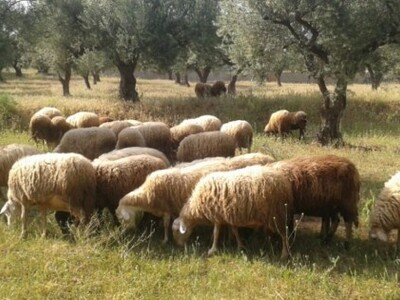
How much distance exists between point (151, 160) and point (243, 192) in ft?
6.69

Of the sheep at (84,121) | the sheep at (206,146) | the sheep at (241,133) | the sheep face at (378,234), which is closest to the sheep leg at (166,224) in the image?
the sheep face at (378,234)

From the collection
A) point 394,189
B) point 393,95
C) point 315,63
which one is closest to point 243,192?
point 394,189

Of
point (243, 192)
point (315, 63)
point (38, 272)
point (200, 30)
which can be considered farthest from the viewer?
point (200, 30)

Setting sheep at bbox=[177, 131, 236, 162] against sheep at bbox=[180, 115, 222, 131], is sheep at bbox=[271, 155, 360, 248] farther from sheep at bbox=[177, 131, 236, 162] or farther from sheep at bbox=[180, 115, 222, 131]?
sheep at bbox=[180, 115, 222, 131]

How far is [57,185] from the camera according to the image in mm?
6285

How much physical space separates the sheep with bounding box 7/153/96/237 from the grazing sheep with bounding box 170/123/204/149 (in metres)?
4.76

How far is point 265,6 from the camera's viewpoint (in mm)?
14117

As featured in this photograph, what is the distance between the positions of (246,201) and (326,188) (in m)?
1.17

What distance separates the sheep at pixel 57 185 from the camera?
6.32m

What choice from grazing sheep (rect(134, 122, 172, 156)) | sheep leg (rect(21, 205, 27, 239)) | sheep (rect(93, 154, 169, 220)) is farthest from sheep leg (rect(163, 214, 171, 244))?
grazing sheep (rect(134, 122, 172, 156))

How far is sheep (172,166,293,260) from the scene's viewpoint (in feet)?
19.0

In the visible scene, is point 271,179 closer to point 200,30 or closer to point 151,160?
point 151,160

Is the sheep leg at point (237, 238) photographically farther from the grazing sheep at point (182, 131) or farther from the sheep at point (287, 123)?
the sheep at point (287, 123)

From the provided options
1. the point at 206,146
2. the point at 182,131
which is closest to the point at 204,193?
the point at 206,146
